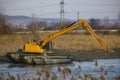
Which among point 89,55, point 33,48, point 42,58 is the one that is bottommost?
point 89,55

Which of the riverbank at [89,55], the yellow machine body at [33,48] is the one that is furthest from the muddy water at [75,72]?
the riverbank at [89,55]

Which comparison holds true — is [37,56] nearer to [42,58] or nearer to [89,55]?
[42,58]

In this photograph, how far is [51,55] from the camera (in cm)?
1803

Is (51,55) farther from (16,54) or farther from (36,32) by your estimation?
(36,32)

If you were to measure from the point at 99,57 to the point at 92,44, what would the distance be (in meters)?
3.03

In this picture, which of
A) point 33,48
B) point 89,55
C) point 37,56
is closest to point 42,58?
point 37,56

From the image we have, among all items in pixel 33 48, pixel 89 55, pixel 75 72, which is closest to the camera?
pixel 75 72

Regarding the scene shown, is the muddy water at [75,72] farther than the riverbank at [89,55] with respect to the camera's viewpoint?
No

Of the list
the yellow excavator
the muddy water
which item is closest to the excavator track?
the yellow excavator

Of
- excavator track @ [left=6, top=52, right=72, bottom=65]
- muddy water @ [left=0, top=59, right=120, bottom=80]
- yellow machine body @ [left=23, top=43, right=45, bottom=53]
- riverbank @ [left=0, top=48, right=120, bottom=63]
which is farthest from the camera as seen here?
riverbank @ [left=0, top=48, right=120, bottom=63]

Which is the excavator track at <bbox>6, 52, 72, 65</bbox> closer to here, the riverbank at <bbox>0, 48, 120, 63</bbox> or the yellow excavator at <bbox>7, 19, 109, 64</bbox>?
the yellow excavator at <bbox>7, 19, 109, 64</bbox>

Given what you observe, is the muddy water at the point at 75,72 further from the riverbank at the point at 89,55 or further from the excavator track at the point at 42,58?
the riverbank at the point at 89,55

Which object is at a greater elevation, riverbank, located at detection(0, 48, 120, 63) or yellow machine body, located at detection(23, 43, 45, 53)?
yellow machine body, located at detection(23, 43, 45, 53)

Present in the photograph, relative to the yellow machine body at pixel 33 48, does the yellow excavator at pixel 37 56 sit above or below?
below
